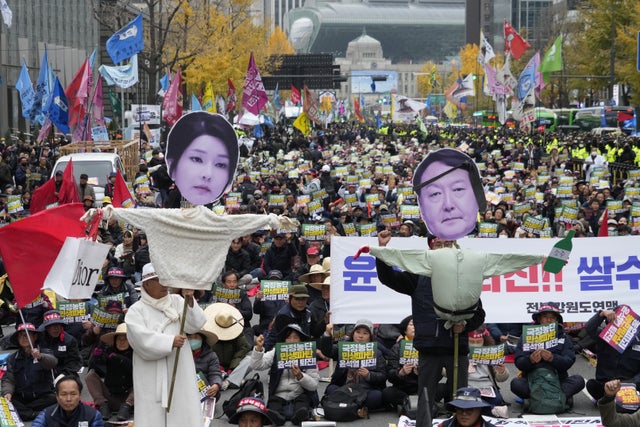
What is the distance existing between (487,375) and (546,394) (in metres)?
0.51

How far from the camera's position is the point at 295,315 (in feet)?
36.5

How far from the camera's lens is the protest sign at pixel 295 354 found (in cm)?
1009

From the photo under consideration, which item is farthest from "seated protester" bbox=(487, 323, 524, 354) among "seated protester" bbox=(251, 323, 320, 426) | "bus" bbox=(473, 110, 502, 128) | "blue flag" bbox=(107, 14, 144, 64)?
"bus" bbox=(473, 110, 502, 128)

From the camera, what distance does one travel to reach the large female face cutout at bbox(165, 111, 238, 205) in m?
6.89

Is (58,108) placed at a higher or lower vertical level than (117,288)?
higher

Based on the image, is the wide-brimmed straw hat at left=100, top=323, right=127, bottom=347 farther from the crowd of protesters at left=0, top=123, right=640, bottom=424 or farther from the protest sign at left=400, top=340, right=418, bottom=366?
the protest sign at left=400, top=340, right=418, bottom=366

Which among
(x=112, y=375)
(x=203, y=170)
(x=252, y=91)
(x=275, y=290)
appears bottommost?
(x=112, y=375)

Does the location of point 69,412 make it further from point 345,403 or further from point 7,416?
point 345,403

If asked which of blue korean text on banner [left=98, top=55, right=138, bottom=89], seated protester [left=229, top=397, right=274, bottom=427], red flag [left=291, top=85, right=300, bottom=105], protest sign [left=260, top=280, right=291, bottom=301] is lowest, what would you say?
seated protester [left=229, top=397, right=274, bottom=427]

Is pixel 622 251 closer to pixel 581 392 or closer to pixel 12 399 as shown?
pixel 581 392

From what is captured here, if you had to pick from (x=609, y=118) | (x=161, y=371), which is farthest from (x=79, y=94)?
(x=609, y=118)

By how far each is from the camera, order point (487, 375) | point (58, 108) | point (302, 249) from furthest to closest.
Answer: point (58, 108) → point (302, 249) → point (487, 375)

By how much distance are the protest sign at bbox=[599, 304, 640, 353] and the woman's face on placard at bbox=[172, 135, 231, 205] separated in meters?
3.92

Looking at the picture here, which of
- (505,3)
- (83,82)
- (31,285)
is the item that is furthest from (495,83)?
(505,3)
